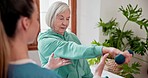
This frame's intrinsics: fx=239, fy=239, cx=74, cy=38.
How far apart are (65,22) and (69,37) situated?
12cm

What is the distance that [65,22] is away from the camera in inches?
→ 67.7

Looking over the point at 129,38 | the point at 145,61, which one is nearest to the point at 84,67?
the point at 129,38

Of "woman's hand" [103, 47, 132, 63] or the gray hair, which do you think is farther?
the gray hair

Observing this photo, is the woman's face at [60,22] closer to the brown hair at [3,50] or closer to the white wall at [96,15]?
the brown hair at [3,50]

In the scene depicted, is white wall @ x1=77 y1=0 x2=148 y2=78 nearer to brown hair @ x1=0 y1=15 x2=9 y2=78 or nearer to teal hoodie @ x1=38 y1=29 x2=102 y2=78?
teal hoodie @ x1=38 y1=29 x2=102 y2=78

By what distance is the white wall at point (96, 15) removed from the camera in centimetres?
286

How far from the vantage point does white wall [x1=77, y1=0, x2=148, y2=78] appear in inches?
112

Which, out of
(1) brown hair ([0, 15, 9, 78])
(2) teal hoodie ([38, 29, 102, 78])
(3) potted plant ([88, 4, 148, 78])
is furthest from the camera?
(3) potted plant ([88, 4, 148, 78])

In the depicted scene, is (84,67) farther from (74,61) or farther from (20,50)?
(20,50)

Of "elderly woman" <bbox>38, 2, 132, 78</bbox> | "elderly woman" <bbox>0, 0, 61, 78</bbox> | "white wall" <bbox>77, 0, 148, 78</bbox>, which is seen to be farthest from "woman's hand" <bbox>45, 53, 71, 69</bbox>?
"white wall" <bbox>77, 0, 148, 78</bbox>

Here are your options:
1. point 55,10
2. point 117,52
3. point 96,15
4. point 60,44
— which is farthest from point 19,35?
point 96,15

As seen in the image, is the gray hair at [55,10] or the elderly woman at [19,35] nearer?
the elderly woman at [19,35]

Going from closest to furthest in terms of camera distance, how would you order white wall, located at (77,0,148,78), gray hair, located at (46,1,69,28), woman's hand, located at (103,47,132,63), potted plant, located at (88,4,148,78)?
1. woman's hand, located at (103,47,132,63)
2. gray hair, located at (46,1,69,28)
3. potted plant, located at (88,4,148,78)
4. white wall, located at (77,0,148,78)

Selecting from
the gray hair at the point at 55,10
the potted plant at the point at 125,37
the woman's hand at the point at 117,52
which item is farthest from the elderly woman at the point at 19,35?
the potted plant at the point at 125,37
